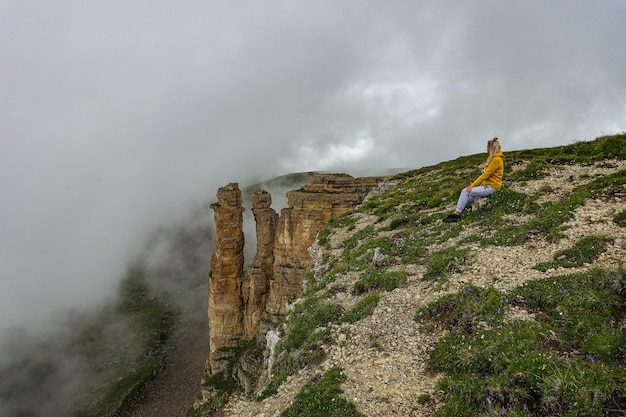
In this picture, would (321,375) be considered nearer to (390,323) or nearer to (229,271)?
(390,323)

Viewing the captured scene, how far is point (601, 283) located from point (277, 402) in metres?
11.8

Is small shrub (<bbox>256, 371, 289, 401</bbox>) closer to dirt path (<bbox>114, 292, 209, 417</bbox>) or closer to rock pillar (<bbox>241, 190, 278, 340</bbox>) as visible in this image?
rock pillar (<bbox>241, 190, 278, 340</bbox>)

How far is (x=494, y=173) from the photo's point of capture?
20.0m

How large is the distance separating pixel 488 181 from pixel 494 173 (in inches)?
24.5

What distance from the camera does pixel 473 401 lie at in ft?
29.2

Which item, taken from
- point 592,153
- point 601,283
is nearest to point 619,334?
point 601,283

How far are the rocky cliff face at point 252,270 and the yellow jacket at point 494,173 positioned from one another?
43.2 metres

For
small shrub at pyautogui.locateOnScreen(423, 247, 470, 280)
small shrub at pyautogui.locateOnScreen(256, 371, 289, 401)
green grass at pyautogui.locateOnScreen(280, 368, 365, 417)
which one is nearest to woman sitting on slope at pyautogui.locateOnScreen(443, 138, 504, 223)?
small shrub at pyautogui.locateOnScreen(423, 247, 470, 280)

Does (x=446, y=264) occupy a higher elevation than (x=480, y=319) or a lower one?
higher

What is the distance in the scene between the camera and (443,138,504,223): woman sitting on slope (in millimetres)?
19531

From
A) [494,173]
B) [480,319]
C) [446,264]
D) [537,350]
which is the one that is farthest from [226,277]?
[537,350]

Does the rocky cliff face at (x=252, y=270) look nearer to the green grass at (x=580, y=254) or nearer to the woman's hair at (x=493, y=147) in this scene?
the woman's hair at (x=493, y=147)

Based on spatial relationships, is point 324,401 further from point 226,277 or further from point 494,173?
point 226,277

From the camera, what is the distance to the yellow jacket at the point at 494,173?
767 inches
